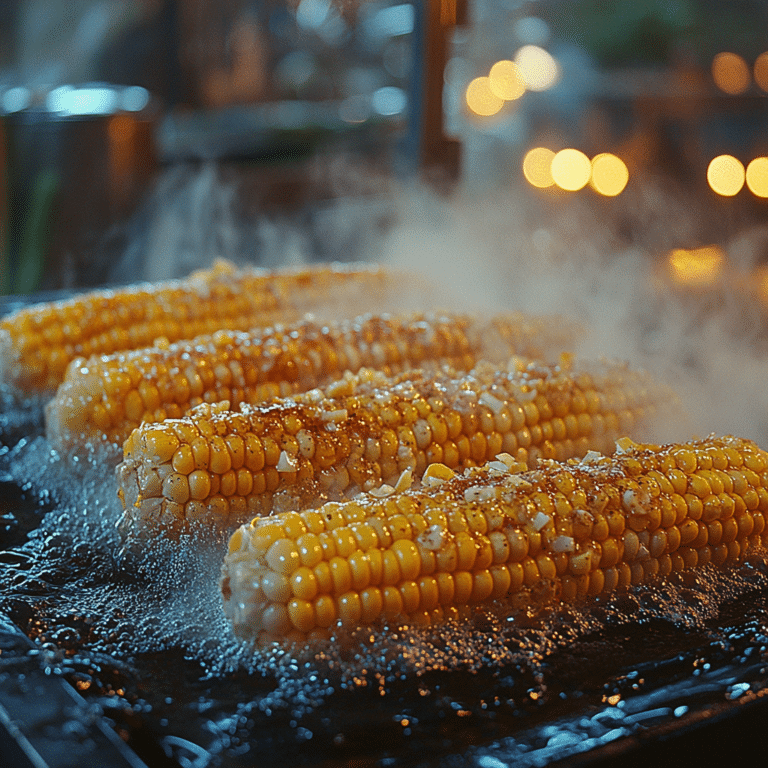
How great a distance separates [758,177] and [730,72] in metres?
2.06

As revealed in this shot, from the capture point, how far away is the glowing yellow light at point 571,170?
5.41 metres

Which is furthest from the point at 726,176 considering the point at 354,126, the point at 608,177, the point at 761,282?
the point at 354,126

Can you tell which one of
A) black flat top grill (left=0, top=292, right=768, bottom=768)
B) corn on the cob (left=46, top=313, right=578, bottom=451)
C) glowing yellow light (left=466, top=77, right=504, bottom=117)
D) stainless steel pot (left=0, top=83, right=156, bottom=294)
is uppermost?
glowing yellow light (left=466, top=77, right=504, bottom=117)

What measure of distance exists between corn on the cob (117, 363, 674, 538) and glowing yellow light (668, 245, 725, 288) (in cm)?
137

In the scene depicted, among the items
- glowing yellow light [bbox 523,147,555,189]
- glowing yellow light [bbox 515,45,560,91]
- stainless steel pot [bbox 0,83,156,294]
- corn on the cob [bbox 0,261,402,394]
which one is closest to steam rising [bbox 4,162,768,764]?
stainless steel pot [bbox 0,83,156,294]

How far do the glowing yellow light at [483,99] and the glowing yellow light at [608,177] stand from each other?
1647 millimetres

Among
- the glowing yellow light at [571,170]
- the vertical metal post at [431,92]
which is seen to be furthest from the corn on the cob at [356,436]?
the glowing yellow light at [571,170]

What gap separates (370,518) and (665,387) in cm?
111

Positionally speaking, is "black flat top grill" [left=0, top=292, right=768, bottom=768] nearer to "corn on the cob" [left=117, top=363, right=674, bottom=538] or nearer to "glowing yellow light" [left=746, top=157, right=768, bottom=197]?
"corn on the cob" [left=117, top=363, right=674, bottom=538]

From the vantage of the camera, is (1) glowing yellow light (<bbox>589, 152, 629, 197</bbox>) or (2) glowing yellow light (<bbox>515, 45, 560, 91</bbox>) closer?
(1) glowing yellow light (<bbox>589, 152, 629, 197</bbox>)

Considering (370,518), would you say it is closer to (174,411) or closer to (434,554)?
(434,554)

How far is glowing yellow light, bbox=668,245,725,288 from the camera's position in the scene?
3.33 m

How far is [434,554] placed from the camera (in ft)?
4.54

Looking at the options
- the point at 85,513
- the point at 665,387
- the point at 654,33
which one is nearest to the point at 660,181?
the point at 654,33
